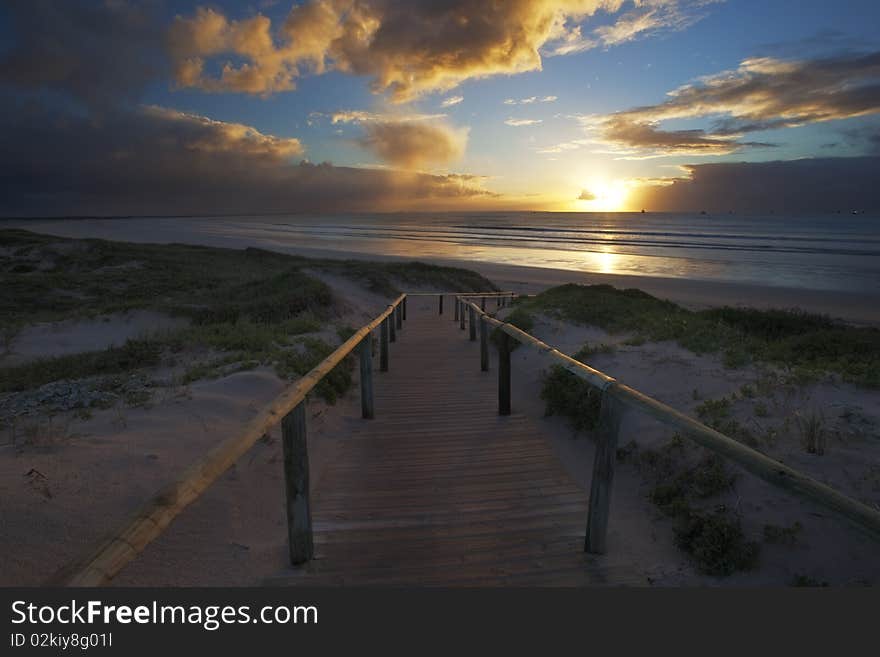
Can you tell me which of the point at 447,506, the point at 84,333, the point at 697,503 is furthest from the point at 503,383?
the point at 84,333

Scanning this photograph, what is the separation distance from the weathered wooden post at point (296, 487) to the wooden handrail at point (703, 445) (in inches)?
79.9

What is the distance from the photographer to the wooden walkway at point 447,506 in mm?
3285

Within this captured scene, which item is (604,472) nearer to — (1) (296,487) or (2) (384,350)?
(1) (296,487)

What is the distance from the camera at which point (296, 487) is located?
3311 mm

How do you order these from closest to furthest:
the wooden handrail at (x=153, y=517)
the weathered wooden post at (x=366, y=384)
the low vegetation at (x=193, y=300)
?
the wooden handrail at (x=153, y=517) → the weathered wooden post at (x=366, y=384) → the low vegetation at (x=193, y=300)

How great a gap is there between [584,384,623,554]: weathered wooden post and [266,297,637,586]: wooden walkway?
16 cm

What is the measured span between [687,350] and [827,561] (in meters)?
4.58

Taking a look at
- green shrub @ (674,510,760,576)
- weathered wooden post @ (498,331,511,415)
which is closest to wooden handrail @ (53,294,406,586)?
green shrub @ (674,510,760,576)

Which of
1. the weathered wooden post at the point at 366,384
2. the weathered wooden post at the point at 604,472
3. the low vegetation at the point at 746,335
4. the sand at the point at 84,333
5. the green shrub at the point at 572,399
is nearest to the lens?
the weathered wooden post at the point at 604,472

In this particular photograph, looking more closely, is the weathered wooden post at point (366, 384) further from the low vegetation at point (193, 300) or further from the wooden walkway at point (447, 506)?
the low vegetation at point (193, 300)

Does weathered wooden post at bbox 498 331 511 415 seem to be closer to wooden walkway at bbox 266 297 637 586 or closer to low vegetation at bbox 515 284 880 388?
wooden walkway at bbox 266 297 637 586

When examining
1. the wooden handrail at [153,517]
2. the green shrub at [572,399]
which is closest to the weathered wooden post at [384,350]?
the green shrub at [572,399]

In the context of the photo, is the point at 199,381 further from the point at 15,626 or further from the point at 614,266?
the point at 614,266

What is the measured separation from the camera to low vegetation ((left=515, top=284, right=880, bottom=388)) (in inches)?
242
